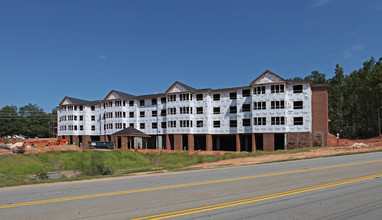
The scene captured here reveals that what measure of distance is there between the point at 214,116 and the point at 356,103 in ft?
132

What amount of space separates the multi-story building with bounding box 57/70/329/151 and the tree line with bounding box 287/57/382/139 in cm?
2404

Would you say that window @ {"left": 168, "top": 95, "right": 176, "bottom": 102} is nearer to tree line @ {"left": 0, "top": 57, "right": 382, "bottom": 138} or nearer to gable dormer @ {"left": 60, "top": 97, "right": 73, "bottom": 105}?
gable dormer @ {"left": 60, "top": 97, "right": 73, "bottom": 105}

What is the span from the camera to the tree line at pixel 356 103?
2422 inches

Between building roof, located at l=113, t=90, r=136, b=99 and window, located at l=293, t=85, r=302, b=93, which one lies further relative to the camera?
building roof, located at l=113, t=90, r=136, b=99

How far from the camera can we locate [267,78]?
45656 millimetres

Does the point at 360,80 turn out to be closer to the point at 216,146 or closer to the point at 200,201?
the point at 216,146

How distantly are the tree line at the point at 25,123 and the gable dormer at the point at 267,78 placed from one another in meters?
84.6

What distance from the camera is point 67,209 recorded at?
28.3 ft

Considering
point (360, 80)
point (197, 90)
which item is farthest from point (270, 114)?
point (360, 80)

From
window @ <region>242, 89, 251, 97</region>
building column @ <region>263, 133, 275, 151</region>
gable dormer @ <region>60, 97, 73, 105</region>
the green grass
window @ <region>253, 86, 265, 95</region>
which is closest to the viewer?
the green grass

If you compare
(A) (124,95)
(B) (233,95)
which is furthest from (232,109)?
(A) (124,95)

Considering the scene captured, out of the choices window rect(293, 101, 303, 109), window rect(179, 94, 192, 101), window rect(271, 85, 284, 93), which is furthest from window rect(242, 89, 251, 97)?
window rect(179, 94, 192, 101)

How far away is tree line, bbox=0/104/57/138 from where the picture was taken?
325 ft

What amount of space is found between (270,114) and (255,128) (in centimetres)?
337
